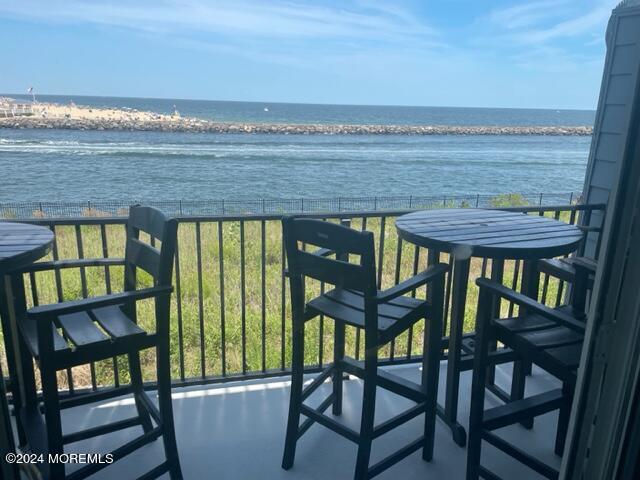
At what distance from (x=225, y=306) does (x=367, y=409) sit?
374 cm

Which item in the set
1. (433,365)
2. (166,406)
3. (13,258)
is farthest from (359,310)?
(13,258)

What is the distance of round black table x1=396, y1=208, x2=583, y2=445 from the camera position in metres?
1.84

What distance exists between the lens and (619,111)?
3619 millimetres

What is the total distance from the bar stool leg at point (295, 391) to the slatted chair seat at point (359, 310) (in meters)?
0.09

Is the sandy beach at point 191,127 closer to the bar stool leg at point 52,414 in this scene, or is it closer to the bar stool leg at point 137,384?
the bar stool leg at point 137,384

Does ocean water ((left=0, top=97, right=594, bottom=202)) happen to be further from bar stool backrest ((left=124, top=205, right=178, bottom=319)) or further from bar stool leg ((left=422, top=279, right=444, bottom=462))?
bar stool leg ((left=422, top=279, right=444, bottom=462))

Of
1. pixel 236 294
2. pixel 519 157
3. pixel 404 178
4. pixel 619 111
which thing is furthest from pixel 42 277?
pixel 519 157

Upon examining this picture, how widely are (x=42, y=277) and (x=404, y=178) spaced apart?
20188 millimetres

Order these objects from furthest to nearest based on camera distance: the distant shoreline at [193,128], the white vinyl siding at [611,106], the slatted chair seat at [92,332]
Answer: the distant shoreline at [193,128] < the white vinyl siding at [611,106] < the slatted chair seat at [92,332]

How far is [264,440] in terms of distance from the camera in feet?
7.13

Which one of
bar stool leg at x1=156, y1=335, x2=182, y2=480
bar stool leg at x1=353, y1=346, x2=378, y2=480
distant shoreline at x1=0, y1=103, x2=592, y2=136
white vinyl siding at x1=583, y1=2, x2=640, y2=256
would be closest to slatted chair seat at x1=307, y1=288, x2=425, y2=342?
bar stool leg at x1=353, y1=346, x2=378, y2=480

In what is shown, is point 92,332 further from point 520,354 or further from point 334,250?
point 520,354

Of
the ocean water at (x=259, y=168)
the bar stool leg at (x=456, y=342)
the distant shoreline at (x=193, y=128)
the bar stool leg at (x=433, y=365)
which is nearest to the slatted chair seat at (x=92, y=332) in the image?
the bar stool leg at (x=433, y=365)

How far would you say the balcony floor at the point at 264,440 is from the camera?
1991mm
